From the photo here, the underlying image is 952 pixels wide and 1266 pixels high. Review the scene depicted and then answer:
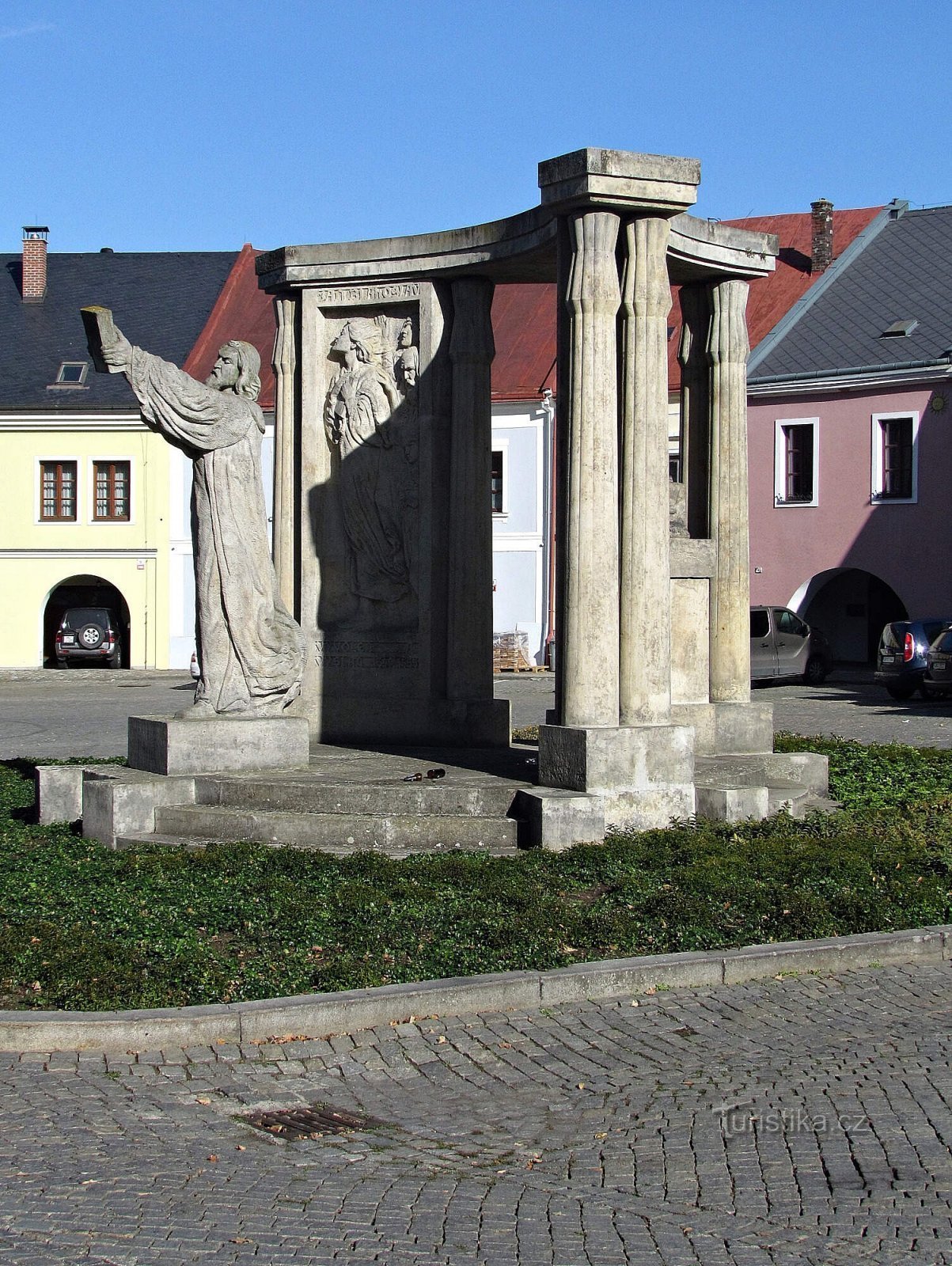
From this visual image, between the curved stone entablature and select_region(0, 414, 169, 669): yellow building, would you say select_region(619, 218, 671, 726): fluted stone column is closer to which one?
the curved stone entablature

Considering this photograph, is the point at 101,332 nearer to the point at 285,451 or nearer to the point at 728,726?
the point at 285,451

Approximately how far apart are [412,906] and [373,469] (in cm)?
570

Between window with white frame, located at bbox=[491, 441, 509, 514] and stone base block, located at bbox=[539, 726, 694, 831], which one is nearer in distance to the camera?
stone base block, located at bbox=[539, 726, 694, 831]

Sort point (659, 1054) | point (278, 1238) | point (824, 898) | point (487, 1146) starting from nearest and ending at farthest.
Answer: point (278, 1238), point (487, 1146), point (659, 1054), point (824, 898)

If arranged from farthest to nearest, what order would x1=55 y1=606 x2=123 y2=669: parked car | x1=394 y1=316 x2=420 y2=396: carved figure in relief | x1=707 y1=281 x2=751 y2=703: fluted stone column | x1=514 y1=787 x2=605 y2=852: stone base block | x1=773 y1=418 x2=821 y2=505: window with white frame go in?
1. x1=55 y1=606 x2=123 y2=669: parked car
2. x1=773 y1=418 x2=821 y2=505: window with white frame
3. x1=394 y1=316 x2=420 y2=396: carved figure in relief
4. x1=707 y1=281 x2=751 y2=703: fluted stone column
5. x1=514 y1=787 x2=605 y2=852: stone base block

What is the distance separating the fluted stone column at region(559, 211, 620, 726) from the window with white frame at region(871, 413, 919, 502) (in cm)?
2737

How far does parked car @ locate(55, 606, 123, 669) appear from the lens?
43219 millimetres

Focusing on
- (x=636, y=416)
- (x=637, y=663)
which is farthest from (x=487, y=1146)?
(x=636, y=416)

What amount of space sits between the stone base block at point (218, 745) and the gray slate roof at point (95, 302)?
33202 mm

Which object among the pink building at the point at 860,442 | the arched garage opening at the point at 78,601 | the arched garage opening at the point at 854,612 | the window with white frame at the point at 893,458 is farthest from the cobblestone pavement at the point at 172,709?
the arched garage opening at the point at 78,601

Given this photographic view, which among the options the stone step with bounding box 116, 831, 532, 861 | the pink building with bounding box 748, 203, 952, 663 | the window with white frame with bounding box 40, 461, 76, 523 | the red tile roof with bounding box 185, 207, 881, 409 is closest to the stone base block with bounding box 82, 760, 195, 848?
the stone step with bounding box 116, 831, 532, 861

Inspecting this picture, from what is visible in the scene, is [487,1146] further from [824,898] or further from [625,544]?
[625,544]

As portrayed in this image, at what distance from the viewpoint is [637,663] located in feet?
34.4

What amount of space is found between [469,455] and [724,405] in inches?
79.2
